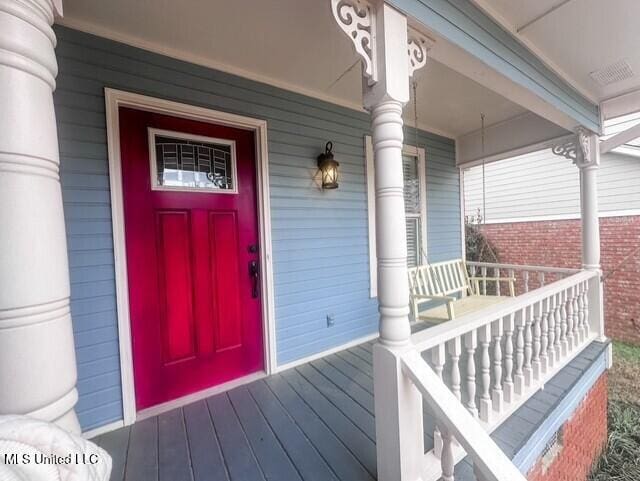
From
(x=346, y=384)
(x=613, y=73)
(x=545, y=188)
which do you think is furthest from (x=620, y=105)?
(x=346, y=384)

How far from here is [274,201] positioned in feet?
8.04

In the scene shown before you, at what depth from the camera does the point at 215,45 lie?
6.53 feet

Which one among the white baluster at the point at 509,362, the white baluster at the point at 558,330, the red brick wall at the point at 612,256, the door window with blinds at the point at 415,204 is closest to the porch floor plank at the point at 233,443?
the white baluster at the point at 509,362

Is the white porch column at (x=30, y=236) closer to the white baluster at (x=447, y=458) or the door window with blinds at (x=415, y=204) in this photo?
the white baluster at (x=447, y=458)

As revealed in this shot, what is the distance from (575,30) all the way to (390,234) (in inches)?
77.1

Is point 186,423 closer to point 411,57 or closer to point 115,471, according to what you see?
point 115,471

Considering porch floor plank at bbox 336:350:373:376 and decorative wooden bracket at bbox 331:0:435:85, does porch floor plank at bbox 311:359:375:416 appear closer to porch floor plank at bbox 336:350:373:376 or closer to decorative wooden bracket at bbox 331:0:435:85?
porch floor plank at bbox 336:350:373:376

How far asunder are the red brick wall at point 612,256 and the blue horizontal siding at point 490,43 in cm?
356

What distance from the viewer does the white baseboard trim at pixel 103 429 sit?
1.74m

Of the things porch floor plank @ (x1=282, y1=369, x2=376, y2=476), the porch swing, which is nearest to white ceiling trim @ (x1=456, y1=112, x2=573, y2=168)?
the porch swing

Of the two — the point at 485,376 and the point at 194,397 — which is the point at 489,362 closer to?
the point at 485,376

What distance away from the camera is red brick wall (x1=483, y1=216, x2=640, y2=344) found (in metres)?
4.53

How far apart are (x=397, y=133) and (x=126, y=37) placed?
1.87 metres

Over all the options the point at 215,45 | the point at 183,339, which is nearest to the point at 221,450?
the point at 183,339
